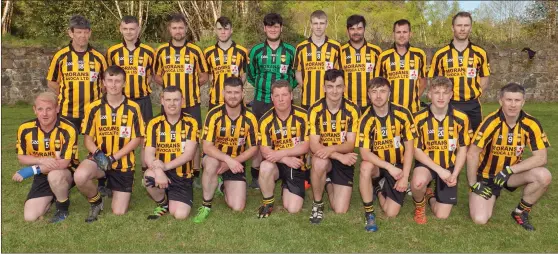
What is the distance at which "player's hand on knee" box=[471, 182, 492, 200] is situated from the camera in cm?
426

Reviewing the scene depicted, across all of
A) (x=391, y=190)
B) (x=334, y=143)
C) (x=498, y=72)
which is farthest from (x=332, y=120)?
(x=498, y=72)

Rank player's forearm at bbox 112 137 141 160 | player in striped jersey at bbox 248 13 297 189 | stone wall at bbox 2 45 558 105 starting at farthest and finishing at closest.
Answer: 1. stone wall at bbox 2 45 558 105
2. player in striped jersey at bbox 248 13 297 189
3. player's forearm at bbox 112 137 141 160

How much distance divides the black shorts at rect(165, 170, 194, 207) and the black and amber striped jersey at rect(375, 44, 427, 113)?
260 centimetres

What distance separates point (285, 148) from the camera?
4.72 meters

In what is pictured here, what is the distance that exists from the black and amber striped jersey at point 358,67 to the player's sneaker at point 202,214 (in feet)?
7.47

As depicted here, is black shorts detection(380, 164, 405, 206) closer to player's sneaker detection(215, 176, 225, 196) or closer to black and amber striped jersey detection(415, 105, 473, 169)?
black and amber striped jersey detection(415, 105, 473, 169)

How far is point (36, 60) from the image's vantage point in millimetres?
13555

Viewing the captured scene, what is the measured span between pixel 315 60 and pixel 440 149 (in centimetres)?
193

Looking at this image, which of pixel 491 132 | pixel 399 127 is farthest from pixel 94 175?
pixel 491 132

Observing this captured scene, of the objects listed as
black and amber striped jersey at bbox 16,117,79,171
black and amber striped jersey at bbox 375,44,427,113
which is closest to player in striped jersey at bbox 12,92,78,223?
black and amber striped jersey at bbox 16,117,79,171

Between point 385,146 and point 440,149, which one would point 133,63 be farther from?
point 440,149

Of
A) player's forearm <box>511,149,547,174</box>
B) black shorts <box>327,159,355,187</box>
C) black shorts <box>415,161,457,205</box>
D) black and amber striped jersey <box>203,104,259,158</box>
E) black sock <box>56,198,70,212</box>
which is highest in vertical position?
black and amber striped jersey <box>203,104,259,158</box>

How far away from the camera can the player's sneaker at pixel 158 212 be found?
4414mm

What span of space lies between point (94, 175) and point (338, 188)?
2.38 metres
